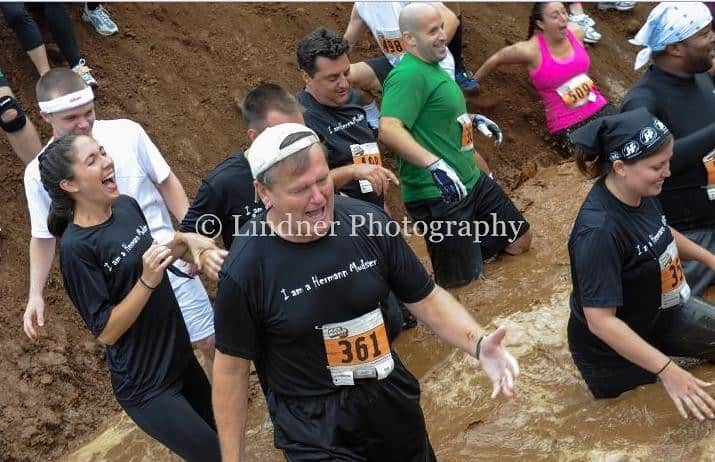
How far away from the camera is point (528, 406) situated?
160 inches

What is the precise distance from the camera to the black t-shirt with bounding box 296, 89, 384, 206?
4.60 meters

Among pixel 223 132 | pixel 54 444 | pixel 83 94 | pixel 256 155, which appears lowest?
pixel 54 444

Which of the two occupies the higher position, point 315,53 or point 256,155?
point 256,155

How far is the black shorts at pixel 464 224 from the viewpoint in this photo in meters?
5.28

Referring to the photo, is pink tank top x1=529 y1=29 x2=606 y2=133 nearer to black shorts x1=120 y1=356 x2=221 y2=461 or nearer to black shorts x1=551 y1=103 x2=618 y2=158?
black shorts x1=551 y1=103 x2=618 y2=158

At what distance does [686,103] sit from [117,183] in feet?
9.41

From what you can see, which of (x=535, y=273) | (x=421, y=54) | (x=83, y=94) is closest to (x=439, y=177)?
(x=421, y=54)

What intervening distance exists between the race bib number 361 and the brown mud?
4.22ft

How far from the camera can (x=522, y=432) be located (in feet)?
12.8

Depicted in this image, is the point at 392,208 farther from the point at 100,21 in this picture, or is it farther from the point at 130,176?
the point at 130,176

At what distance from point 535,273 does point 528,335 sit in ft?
3.39

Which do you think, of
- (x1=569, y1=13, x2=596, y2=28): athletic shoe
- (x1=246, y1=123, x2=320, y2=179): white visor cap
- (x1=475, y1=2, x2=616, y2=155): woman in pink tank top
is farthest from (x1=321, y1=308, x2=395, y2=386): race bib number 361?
(x1=569, y1=13, x2=596, y2=28): athletic shoe

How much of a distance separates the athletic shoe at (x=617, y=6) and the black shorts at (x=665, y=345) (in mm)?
6854

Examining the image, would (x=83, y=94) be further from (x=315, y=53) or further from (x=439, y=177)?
(x=439, y=177)
